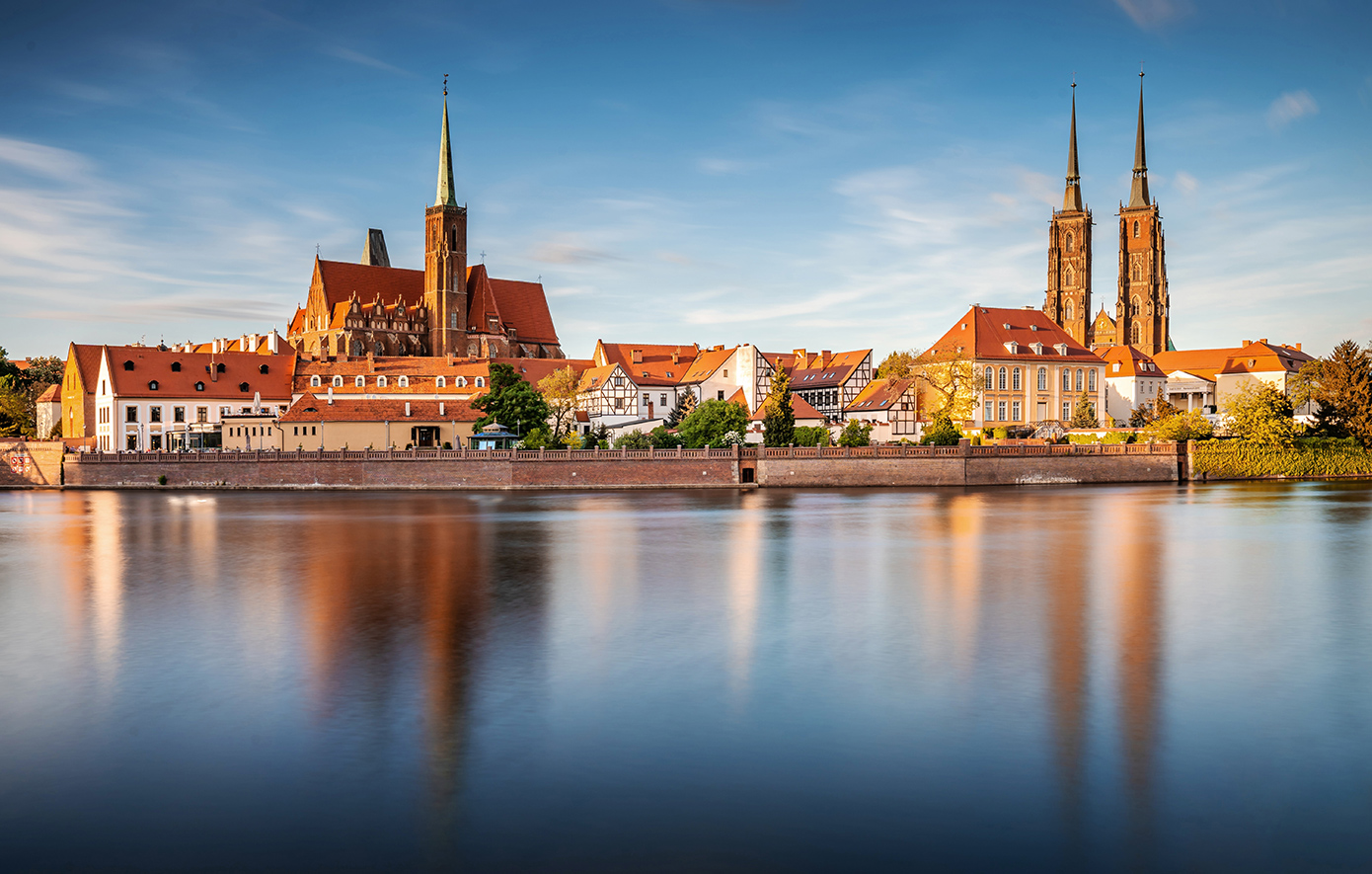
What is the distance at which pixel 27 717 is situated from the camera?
12438 millimetres

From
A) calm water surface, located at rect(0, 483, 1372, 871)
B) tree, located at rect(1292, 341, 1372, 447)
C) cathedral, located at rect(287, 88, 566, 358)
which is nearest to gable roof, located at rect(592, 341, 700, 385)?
cathedral, located at rect(287, 88, 566, 358)

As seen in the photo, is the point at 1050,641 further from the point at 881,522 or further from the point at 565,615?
the point at 881,522

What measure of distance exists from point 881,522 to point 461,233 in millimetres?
71930

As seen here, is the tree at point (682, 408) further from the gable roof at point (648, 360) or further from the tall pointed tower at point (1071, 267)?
the tall pointed tower at point (1071, 267)

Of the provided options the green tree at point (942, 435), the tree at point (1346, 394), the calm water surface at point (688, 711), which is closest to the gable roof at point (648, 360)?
the green tree at point (942, 435)

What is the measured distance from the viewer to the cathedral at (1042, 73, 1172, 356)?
11075 centimetres

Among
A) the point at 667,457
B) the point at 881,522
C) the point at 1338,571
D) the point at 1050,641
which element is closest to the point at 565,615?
the point at 1050,641

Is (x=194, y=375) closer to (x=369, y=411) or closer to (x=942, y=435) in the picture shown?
(x=369, y=411)

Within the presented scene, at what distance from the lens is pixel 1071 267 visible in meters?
111

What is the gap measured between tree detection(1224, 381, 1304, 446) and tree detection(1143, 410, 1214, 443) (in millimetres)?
1884

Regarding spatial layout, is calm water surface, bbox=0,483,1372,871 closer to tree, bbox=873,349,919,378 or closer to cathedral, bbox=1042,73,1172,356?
tree, bbox=873,349,919,378

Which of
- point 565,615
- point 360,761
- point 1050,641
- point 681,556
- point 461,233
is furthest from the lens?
point 461,233

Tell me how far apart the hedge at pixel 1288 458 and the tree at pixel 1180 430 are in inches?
41.2

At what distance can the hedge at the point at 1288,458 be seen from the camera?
6356 cm
